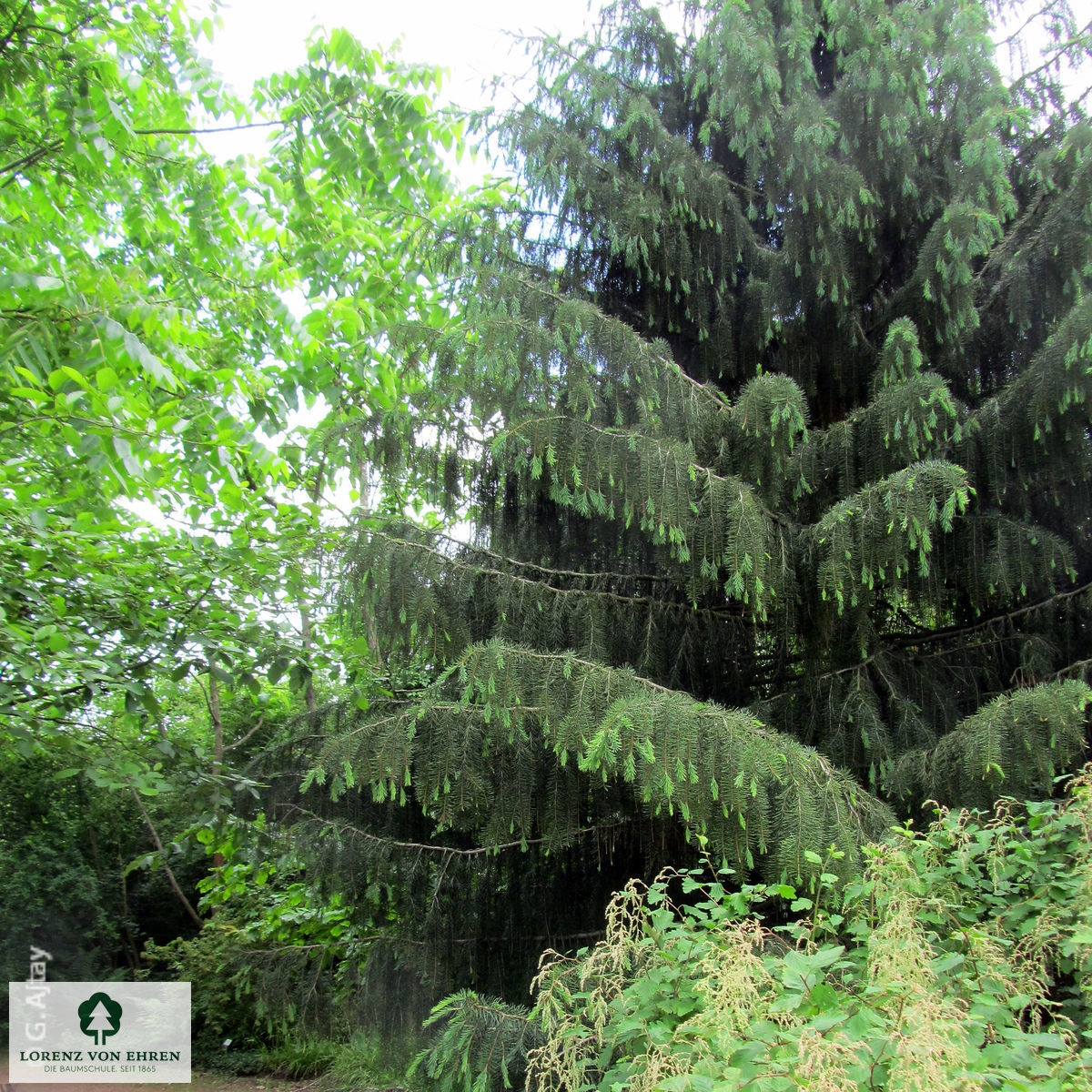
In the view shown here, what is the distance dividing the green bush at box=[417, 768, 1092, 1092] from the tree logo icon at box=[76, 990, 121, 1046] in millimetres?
3428

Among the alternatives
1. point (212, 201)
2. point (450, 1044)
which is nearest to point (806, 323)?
point (212, 201)

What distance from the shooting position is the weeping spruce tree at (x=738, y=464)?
9.55ft

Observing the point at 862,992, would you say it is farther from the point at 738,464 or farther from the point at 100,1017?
the point at 100,1017

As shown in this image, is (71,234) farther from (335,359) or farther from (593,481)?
(593,481)

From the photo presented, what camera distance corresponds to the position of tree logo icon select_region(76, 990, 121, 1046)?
4902mm

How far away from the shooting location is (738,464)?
3.42 m
